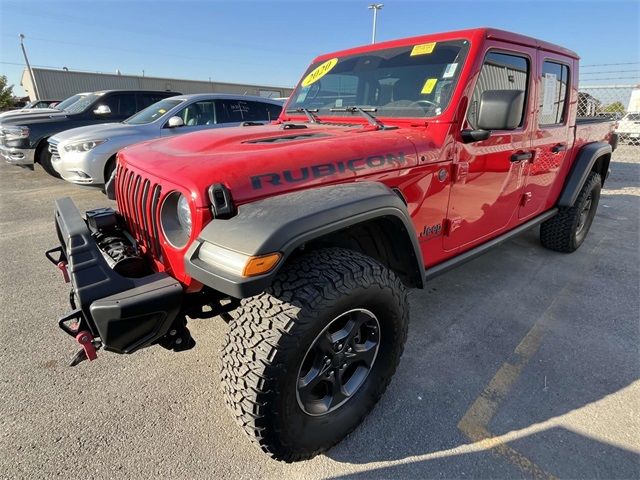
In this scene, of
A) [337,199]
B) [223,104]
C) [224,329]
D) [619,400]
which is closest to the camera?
[337,199]

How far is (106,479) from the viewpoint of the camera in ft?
5.66

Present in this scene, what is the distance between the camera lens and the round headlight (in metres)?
1.73

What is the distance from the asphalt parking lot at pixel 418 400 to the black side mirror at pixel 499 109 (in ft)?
4.84

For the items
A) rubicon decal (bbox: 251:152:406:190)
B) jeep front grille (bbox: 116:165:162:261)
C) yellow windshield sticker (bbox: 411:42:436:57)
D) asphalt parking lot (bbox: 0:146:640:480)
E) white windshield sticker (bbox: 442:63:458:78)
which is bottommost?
asphalt parking lot (bbox: 0:146:640:480)

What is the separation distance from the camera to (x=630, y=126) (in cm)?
1218

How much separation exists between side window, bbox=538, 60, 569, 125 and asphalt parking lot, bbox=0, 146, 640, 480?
1.52 m

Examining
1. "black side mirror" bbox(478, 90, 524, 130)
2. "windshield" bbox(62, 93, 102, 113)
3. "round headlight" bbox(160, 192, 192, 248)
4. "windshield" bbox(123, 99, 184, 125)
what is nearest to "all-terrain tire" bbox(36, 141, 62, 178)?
"windshield" bbox(62, 93, 102, 113)

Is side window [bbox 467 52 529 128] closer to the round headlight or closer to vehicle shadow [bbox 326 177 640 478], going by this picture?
vehicle shadow [bbox 326 177 640 478]

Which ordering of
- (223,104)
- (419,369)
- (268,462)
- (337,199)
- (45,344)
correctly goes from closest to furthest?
(337,199), (268,462), (419,369), (45,344), (223,104)

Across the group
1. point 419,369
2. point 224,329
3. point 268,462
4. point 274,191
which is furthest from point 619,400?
point 224,329

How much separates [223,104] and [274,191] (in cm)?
596

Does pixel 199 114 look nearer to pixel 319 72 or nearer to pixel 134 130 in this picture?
pixel 134 130

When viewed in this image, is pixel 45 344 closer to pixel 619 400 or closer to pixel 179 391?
pixel 179 391

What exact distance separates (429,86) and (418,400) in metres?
1.93
